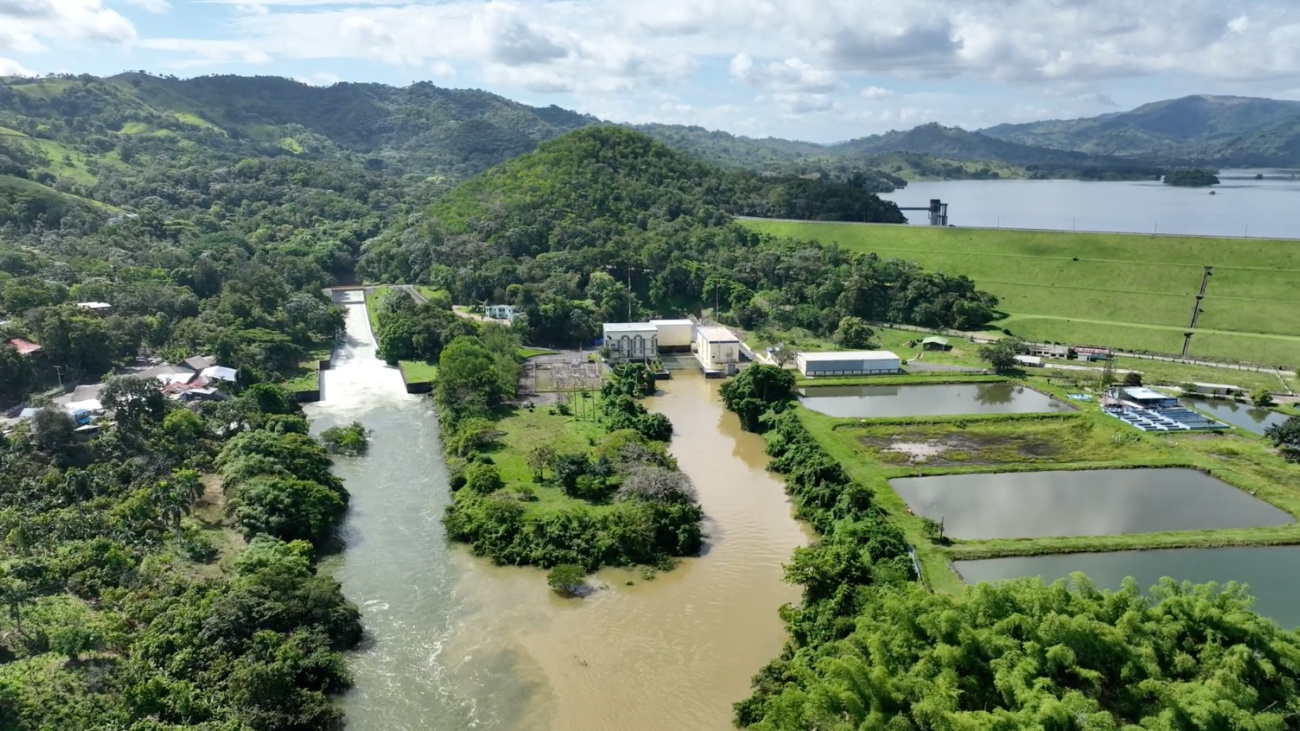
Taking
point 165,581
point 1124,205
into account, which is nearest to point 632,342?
point 165,581

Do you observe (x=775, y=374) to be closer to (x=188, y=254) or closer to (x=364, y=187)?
(x=188, y=254)

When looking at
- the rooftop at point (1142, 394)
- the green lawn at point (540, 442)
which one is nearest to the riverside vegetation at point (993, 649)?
the green lawn at point (540, 442)

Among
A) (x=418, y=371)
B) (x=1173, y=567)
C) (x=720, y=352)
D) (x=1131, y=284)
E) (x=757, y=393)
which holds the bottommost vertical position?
(x=1173, y=567)

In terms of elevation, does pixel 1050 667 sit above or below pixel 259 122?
below

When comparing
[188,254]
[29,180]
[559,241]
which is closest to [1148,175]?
[559,241]

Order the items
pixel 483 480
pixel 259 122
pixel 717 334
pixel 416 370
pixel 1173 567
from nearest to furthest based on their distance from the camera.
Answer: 1. pixel 1173 567
2. pixel 483 480
3. pixel 416 370
4. pixel 717 334
5. pixel 259 122

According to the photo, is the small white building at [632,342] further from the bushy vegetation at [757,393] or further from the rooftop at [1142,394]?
the rooftop at [1142,394]

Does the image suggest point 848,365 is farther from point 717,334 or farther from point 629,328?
point 629,328
